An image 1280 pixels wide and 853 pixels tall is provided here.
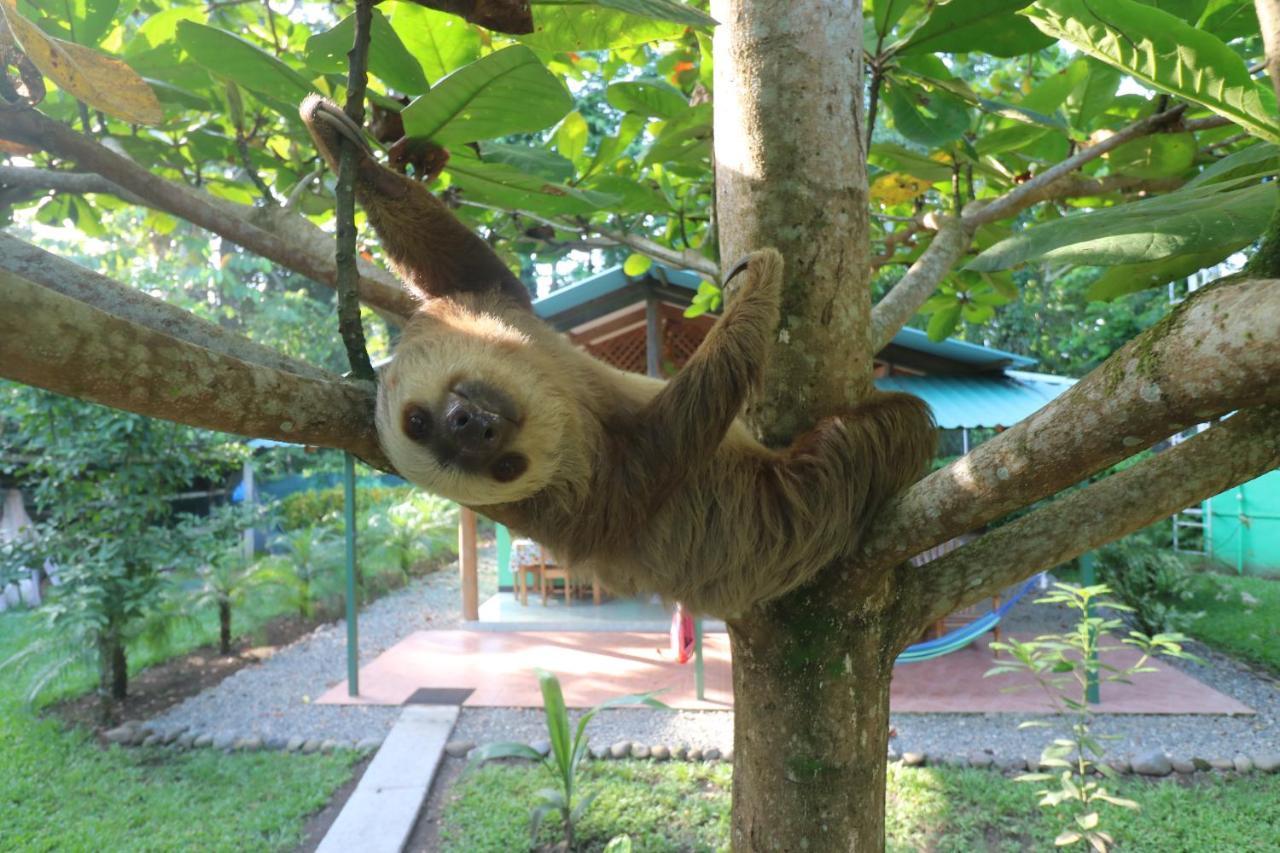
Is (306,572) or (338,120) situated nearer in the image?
(338,120)

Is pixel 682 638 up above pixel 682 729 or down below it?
above

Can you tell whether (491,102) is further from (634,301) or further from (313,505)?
(313,505)

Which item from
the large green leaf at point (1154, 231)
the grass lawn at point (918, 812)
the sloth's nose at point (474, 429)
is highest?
the large green leaf at point (1154, 231)

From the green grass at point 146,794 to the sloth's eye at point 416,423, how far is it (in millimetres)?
4598

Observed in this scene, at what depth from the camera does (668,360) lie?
1092 centimetres

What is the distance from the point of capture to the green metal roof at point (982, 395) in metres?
9.38

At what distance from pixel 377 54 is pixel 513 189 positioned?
1.93 feet

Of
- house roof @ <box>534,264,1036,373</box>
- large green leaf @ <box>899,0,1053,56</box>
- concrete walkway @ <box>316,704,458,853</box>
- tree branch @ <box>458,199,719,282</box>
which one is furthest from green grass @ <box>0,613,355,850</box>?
large green leaf @ <box>899,0,1053,56</box>

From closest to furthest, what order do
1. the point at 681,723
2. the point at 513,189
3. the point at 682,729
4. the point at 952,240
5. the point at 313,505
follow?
1. the point at 513,189
2. the point at 952,240
3. the point at 682,729
4. the point at 681,723
5. the point at 313,505

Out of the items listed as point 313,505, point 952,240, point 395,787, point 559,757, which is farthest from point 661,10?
point 313,505

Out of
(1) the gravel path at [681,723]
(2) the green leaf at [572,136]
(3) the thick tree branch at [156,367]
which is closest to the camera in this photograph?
(3) the thick tree branch at [156,367]

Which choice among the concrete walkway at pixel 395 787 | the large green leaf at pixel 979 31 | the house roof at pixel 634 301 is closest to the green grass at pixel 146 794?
the concrete walkway at pixel 395 787

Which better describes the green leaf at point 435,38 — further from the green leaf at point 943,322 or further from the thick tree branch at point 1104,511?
the green leaf at point 943,322

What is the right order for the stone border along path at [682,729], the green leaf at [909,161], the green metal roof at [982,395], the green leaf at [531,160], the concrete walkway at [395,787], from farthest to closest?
the green metal roof at [982,395] → the stone border along path at [682,729] → the concrete walkway at [395,787] → the green leaf at [909,161] → the green leaf at [531,160]
